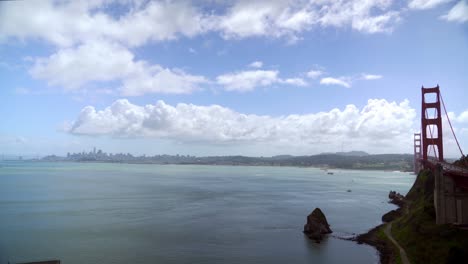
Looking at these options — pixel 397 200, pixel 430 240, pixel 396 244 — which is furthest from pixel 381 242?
pixel 397 200

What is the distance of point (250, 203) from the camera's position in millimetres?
56594

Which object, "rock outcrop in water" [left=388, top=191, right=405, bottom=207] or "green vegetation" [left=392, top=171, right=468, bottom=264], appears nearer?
"green vegetation" [left=392, top=171, right=468, bottom=264]

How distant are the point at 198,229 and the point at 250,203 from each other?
875 inches

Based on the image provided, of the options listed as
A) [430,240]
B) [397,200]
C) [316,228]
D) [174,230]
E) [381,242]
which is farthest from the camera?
[397,200]

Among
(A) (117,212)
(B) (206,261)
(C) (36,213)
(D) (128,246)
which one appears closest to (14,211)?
(C) (36,213)

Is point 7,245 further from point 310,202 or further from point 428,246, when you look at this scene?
point 310,202

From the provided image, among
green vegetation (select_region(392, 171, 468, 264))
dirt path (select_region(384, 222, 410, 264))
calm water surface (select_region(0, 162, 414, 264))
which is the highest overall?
green vegetation (select_region(392, 171, 468, 264))

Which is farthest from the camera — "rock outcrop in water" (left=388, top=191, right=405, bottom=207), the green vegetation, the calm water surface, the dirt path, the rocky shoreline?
"rock outcrop in water" (left=388, top=191, right=405, bottom=207)

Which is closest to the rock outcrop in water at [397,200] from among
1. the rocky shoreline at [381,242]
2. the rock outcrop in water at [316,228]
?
the rocky shoreline at [381,242]

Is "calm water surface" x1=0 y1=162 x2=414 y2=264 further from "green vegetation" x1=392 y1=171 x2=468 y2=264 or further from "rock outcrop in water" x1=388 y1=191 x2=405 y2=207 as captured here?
"green vegetation" x1=392 y1=171 x2=468 y2=264

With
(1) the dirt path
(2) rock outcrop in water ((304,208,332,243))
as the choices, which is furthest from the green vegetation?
(2) rock outcrop in water ((304,208,332,243))

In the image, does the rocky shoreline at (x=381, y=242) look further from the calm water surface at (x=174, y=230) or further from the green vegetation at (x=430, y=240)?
the green vegetation at (x=430, y=240)

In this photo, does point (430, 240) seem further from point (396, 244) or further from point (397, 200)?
point (397, 200)

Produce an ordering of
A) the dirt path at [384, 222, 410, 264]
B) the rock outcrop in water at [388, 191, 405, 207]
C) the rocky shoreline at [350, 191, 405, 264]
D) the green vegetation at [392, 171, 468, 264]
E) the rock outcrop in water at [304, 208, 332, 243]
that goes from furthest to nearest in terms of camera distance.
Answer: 1. the rock outcrop in water at [388, 191, 405, 207]
2. the rock outcrop in water at [304, 208, 332, 243]
3. the rocky shoreline at [350, 191, 405, 264]
4. the dirt path at [384, 222, 410, 264]
5. the green vegetation at [392, 171, 468, 264]
